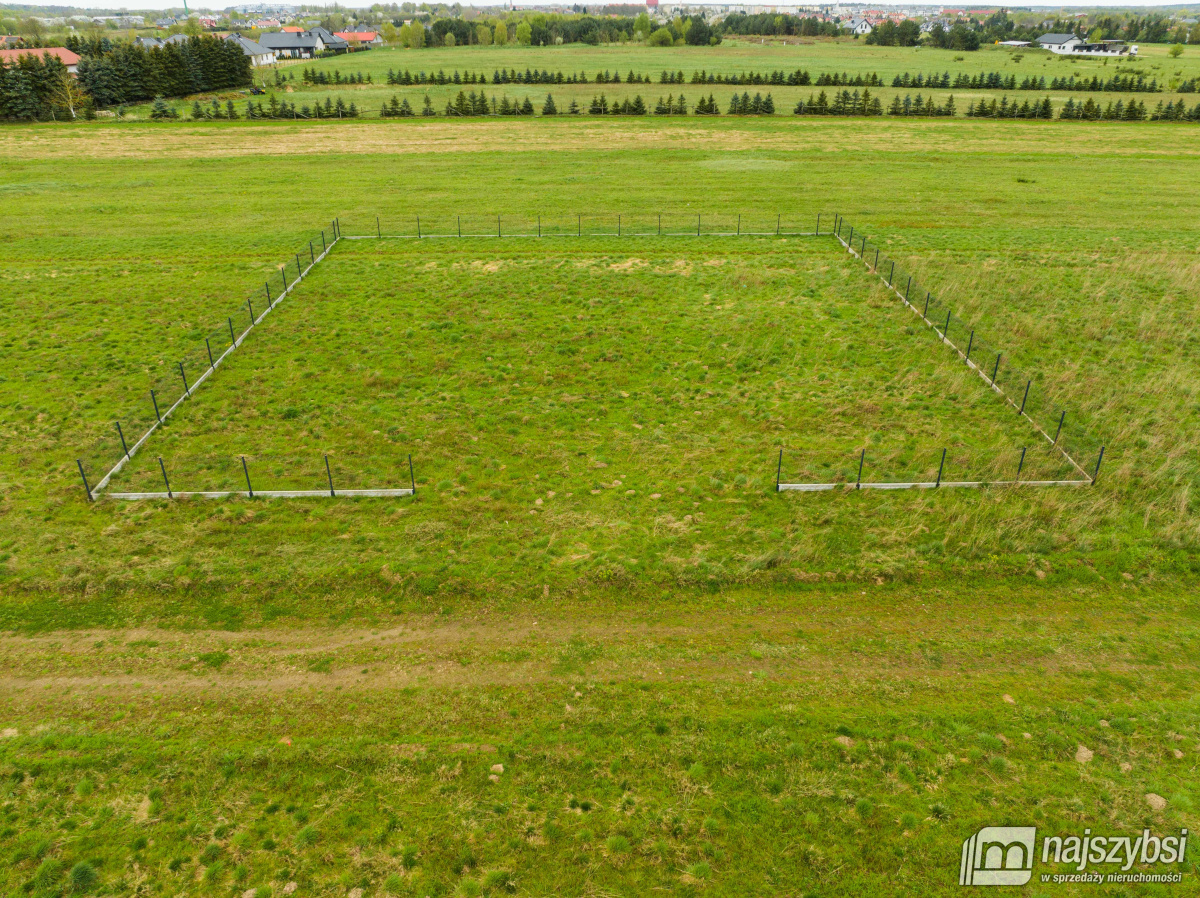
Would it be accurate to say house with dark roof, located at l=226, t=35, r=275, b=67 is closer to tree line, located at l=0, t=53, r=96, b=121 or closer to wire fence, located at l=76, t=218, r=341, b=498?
tree line, located at l=0, t=53, r=96, b=121

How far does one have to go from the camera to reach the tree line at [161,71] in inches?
3157

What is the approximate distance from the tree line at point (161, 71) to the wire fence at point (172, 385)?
6946cm

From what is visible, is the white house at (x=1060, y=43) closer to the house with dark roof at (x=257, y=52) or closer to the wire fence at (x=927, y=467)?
the house with dark roof at (x=257, y=52)

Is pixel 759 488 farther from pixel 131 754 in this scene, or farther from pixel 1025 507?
pixel 131 754

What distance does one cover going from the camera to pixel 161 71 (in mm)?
86562

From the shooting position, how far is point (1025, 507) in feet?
60.6

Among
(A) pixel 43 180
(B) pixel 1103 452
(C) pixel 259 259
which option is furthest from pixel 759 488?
(A) pixel 43 180

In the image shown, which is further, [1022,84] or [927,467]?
[1022,84]

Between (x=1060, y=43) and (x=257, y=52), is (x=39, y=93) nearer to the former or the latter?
(x=257, y=52)

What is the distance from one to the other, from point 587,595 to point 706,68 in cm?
12984

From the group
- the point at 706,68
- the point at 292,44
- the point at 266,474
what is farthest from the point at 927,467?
the point at 292,44

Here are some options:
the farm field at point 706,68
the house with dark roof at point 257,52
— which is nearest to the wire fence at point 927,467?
the farm field at point 706,68

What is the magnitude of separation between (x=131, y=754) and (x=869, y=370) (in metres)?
24.1

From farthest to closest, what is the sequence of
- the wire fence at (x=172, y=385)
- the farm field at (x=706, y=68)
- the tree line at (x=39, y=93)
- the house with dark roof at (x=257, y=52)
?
the house with dark roof at (x=257, y=52) → the farm field at (x=706, y=68) → the tree line at (x=39, y=93) → the wire fence at (x=172, y=385)
